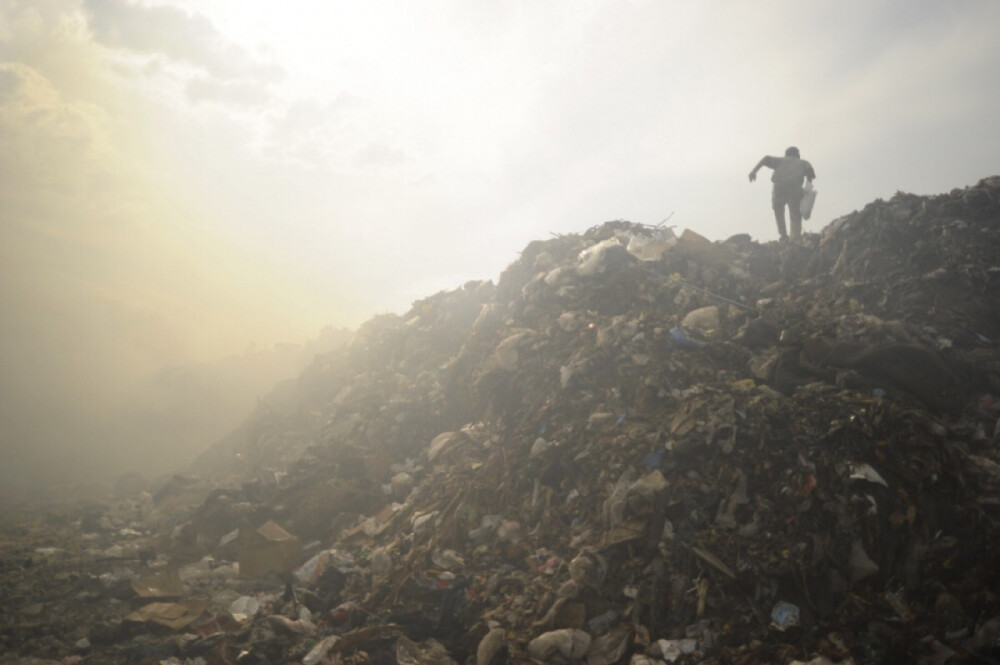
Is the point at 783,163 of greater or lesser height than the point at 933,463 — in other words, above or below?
above

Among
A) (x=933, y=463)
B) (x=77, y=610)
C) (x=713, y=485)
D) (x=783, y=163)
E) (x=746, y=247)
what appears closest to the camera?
(x=933, y=463)

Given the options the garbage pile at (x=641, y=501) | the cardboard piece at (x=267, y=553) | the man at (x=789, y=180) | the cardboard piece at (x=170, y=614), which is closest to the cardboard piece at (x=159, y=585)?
the garbage pile at (x=641, y=501)

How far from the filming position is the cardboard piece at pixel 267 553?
528 cm

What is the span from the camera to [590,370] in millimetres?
5762

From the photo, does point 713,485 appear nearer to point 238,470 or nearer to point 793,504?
point 793,504

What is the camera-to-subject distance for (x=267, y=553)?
210 inches

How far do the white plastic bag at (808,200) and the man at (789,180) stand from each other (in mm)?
61

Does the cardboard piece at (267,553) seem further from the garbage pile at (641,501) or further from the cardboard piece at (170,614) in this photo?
the cardboard piece at (170,614)

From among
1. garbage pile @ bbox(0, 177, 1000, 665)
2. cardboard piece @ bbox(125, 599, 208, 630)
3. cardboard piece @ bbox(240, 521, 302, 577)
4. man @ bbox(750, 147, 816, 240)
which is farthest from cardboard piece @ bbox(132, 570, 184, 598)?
man @ bbox(750, 147, 816, 240)

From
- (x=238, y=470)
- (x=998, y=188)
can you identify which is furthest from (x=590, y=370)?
(x=238, y=470)

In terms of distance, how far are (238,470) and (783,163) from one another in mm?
10936

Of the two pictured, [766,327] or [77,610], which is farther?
[766,327]

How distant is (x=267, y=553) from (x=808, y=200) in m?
8.76

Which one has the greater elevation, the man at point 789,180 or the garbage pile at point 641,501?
the man at point 789,180
